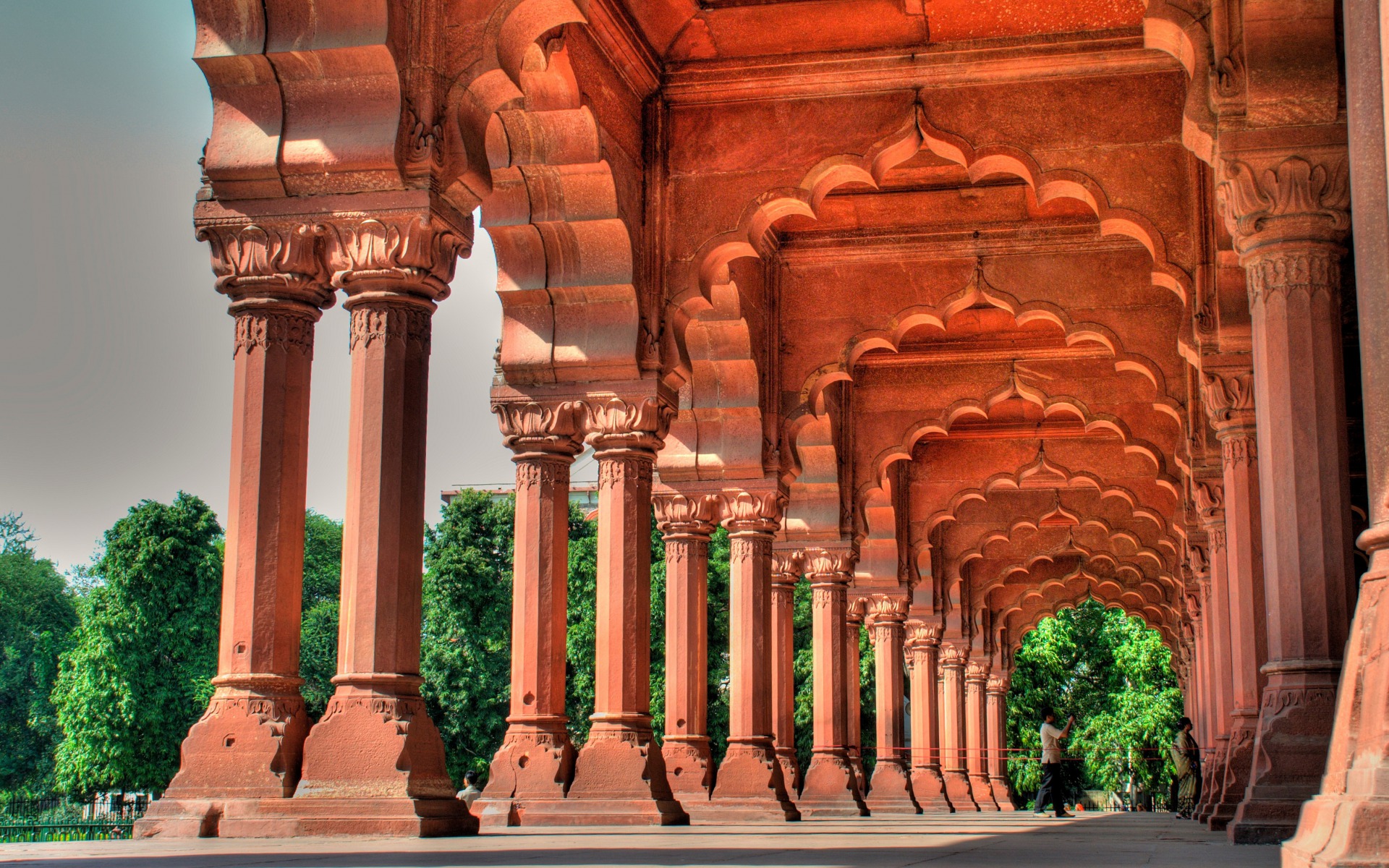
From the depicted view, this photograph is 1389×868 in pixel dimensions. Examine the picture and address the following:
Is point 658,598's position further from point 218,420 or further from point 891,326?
point 891,326

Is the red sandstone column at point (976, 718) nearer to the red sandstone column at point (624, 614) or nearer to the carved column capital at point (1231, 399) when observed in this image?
the red sandstone column at point (624, 614)

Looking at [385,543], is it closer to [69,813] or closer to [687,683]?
[687,683]

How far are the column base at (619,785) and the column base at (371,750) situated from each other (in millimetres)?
4768

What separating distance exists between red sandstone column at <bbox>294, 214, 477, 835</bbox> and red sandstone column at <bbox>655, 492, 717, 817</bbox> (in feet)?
27.2

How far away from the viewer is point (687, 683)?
62.3ft

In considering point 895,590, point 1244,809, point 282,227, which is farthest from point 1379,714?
point 895,590

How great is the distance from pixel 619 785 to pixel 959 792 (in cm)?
2368

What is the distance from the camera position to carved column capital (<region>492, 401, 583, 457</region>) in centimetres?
1571

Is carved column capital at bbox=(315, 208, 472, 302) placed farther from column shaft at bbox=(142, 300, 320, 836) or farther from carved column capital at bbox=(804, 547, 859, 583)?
carved column capital at bbox=(804, 547, 859, 583)

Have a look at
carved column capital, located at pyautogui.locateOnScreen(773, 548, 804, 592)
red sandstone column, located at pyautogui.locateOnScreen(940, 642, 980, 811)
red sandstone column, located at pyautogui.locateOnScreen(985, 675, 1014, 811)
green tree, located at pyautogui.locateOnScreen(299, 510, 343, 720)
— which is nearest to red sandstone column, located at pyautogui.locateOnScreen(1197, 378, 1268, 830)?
carved column capital, located at pyautogui.locateOnScreen(773, 548, 804, 592)

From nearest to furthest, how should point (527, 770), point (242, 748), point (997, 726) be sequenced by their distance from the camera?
point (242, 748) → point (527, 770) → point (997, 726)

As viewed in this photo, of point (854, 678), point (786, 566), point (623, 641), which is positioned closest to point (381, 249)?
point (623, 641)

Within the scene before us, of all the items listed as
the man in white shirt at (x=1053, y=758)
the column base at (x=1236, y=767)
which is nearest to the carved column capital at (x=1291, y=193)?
the column base at (x=1236, y=767)

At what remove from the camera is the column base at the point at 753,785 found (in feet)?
64.3
